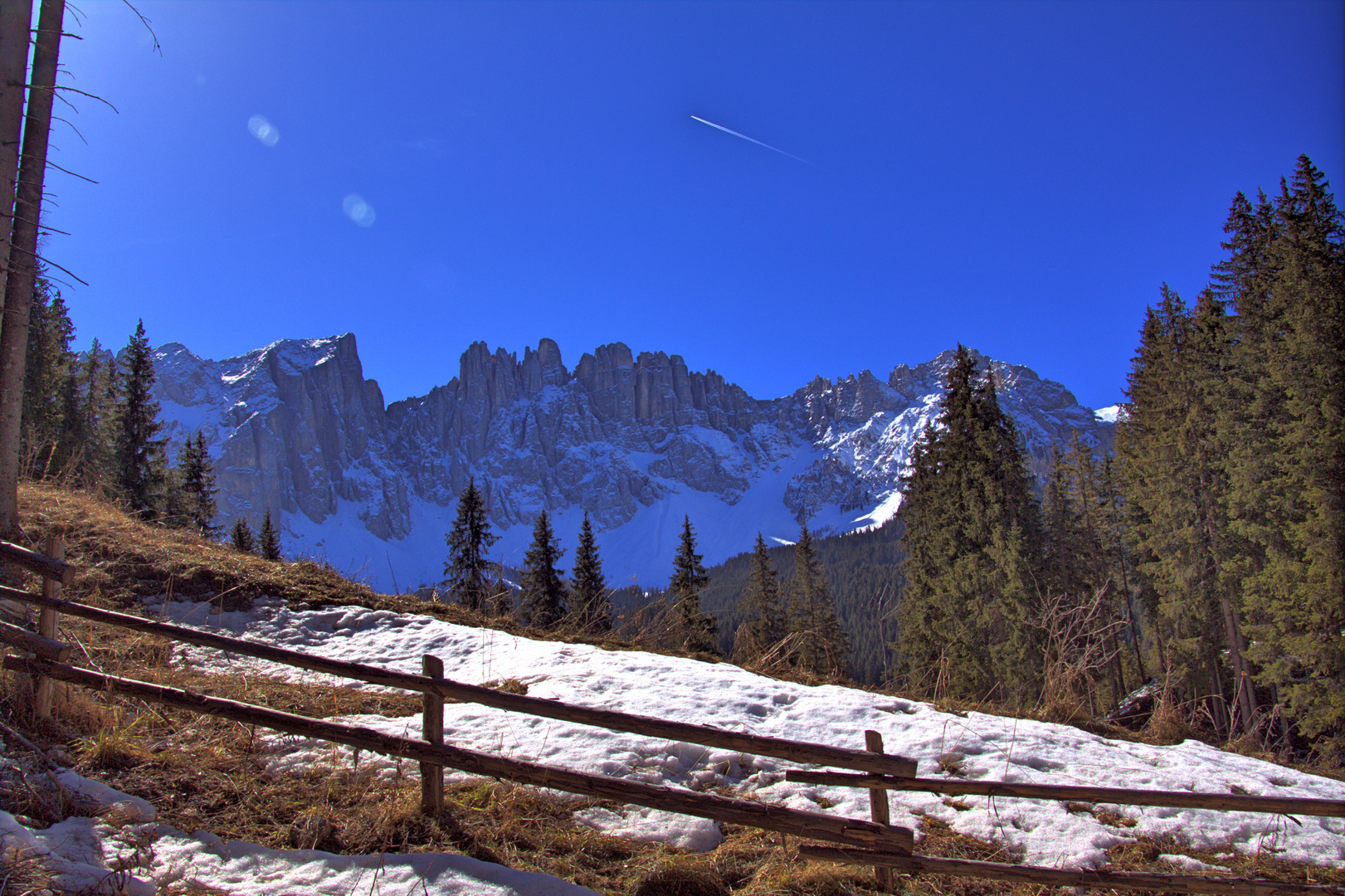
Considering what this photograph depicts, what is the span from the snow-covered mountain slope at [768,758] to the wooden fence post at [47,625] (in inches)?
54.0

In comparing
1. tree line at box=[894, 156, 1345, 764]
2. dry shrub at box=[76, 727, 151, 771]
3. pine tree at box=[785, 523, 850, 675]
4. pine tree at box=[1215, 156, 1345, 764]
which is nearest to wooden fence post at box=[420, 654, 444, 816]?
→ dry shrub at box=[76, 727, 151, 771]

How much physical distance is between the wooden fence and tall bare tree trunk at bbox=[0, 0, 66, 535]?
3.91m

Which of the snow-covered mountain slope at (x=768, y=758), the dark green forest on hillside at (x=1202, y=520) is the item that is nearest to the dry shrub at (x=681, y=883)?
the snow-covered mountain slope at (x=768, y=758)

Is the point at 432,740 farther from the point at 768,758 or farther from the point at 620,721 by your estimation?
the point at 768,758

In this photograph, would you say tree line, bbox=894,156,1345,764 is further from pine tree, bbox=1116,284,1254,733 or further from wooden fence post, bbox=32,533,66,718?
wooden fence post, bbox=32,533,66,718

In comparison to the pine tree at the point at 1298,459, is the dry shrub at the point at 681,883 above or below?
below

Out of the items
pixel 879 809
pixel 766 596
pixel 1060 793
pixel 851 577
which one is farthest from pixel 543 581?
pixel 851 577

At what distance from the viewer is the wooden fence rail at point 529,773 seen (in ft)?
11.1

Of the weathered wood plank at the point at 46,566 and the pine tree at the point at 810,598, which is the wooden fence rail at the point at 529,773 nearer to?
the weathered wood plank at the point at 46,566

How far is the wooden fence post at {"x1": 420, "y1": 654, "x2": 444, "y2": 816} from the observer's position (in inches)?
144

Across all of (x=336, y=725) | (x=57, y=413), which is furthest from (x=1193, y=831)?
(x=57, y=413)

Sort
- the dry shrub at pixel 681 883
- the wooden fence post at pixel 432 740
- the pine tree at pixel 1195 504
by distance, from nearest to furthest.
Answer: the dry shrub at pixel 681 883 < the wooden fence post at pixel 432 740 < the pine tree at pixel 1195 504

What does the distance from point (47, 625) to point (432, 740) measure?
2975 mm

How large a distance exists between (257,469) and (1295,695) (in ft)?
717
